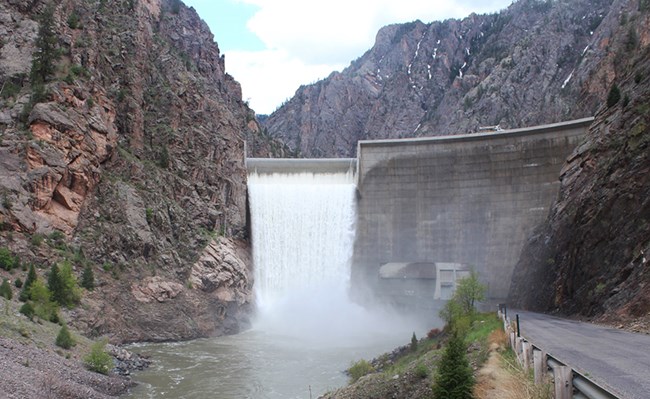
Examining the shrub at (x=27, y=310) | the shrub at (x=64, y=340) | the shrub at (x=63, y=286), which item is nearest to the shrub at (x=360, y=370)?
the shrub at (x=64, y=340)

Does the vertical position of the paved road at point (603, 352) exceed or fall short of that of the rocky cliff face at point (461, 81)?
it falls short

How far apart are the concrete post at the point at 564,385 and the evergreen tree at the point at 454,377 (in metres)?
3.10

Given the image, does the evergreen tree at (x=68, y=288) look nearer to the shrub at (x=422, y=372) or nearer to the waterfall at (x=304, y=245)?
the waterfall at (x=304, y=245)

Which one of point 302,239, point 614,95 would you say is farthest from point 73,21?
point 614,95

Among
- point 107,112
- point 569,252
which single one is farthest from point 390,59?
point 569,252

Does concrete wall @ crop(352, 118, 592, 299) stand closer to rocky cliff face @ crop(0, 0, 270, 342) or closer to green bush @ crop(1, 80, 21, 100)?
rocky cliff face @ crop(0, 0, 270, 342)

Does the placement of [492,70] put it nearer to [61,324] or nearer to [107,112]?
[107,112]

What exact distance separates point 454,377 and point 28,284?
76.1 ft

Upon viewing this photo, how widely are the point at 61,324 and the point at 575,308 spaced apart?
21.8 meters

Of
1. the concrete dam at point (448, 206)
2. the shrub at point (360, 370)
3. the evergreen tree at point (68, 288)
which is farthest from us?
the concrete dam at point (448, 206)

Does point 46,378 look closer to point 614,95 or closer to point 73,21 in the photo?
point 614,95

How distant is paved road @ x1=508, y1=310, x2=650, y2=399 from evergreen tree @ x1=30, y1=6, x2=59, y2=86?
32679mm

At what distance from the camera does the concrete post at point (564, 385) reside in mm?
6723

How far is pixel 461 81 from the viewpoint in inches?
4380
